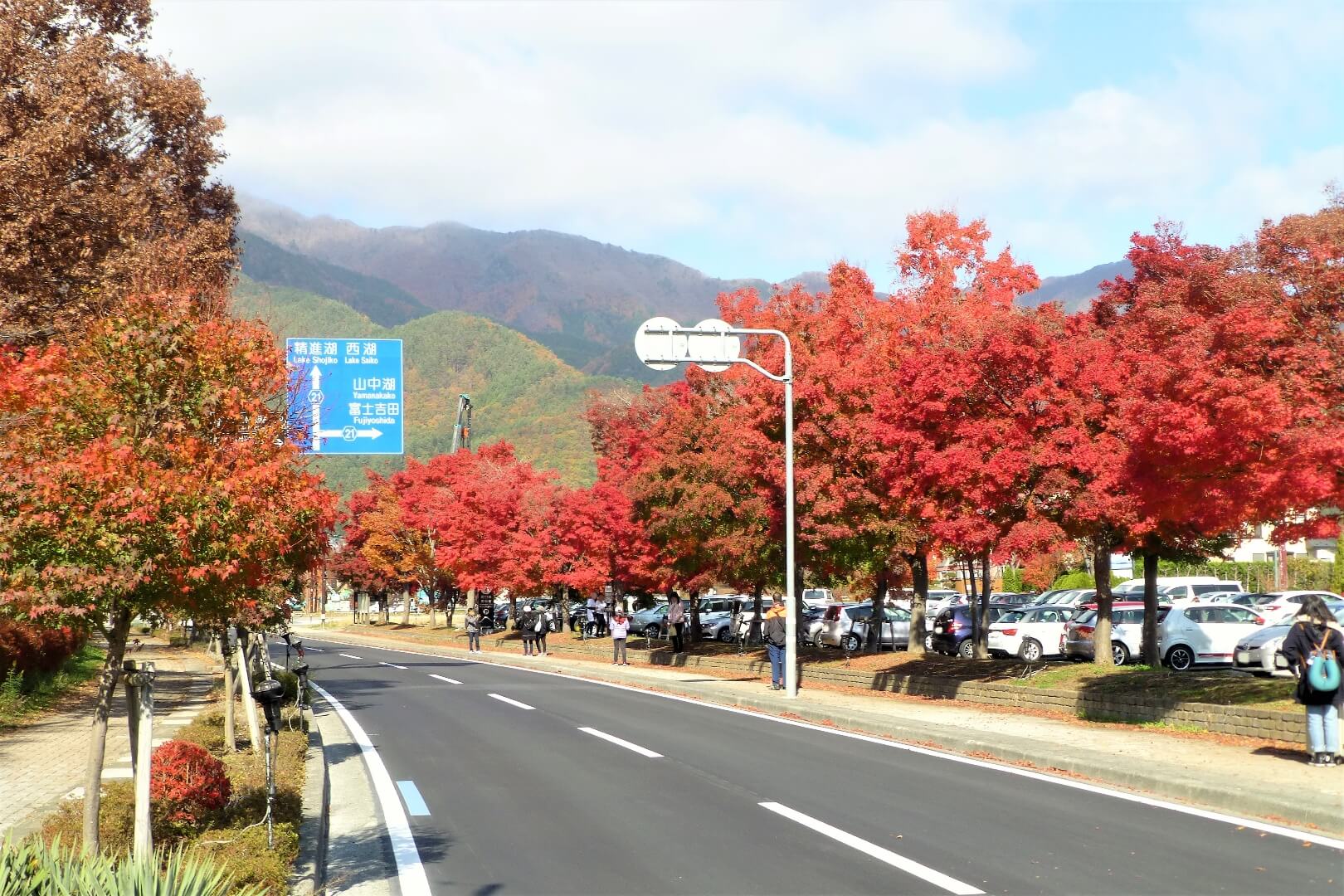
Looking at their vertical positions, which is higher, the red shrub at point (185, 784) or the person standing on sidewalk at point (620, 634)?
the red shrub at point (185, 784)

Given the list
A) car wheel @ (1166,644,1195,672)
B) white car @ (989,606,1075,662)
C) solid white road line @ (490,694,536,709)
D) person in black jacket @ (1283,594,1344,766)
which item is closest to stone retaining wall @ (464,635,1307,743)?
person in black jacket @ (1283,594,1344,766)

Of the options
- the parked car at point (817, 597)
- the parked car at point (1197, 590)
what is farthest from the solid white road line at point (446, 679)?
the parked car at point (817, 597)

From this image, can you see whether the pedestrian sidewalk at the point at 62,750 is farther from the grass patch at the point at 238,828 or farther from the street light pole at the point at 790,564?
the street light pole at the point at 790,564

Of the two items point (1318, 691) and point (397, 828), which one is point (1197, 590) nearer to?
point (1318, 691)

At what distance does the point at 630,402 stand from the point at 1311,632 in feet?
143

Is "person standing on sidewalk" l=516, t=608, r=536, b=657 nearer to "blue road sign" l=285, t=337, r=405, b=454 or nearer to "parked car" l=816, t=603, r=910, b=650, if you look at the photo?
"parked car" l=816, t=603, r=910, b=650

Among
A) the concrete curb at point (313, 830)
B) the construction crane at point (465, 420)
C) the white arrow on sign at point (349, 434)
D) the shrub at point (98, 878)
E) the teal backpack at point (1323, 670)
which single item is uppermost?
the construction crane at point (465, 420)

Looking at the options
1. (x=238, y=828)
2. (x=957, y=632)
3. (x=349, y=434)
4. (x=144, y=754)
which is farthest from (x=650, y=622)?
(x=144, y=754)

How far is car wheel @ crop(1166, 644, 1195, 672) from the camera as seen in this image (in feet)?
80.1

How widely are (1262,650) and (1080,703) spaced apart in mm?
5687

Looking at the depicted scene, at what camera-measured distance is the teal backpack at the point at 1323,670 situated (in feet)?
38.3

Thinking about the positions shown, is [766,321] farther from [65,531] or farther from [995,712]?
[65,531]

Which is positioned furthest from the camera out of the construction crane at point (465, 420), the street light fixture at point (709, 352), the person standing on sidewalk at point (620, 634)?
the construction crane at point (465, 420)

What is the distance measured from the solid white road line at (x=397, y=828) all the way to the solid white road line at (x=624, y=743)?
312cm
